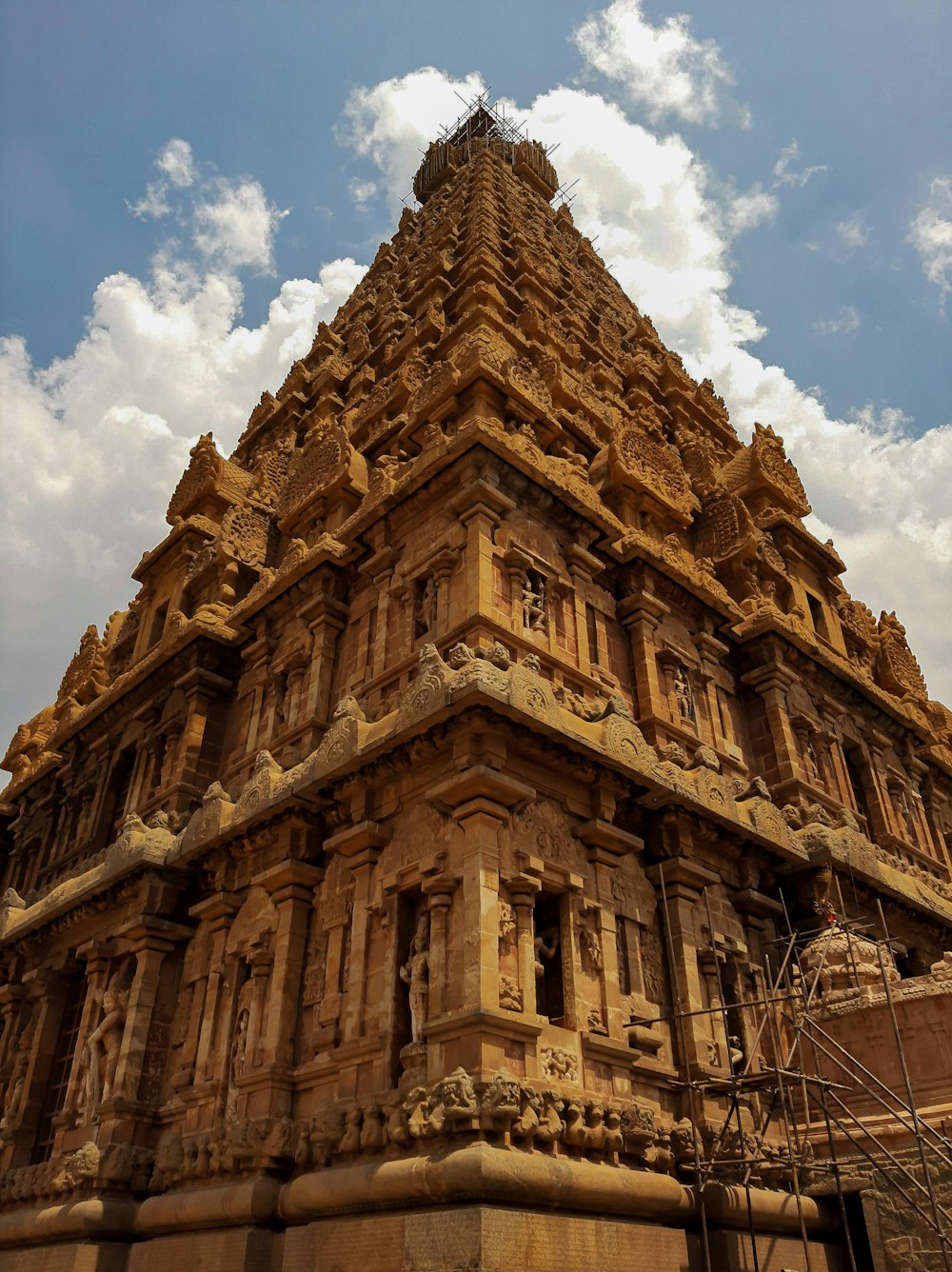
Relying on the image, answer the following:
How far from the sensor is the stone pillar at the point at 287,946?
1414cm

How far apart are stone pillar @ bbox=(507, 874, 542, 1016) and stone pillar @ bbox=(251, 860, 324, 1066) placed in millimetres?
3799

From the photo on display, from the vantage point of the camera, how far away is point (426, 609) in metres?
17.2

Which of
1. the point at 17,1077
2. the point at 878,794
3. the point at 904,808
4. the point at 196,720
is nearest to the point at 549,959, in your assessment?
the point at 196,720

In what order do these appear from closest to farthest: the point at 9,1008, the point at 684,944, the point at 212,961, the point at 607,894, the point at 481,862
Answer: the point at 481,862
the point at 607,894
the point at 684,944
the point at 212,961
the point at 9,1008

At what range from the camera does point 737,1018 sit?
15.7 metres

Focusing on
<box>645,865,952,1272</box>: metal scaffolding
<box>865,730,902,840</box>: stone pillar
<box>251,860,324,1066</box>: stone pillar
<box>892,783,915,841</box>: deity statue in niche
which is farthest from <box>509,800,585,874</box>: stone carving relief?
<box>892,783,915,841</box>: deity statue in niche

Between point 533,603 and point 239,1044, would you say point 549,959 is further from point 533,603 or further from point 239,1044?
point 533,603

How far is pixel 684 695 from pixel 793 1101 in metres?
7.34

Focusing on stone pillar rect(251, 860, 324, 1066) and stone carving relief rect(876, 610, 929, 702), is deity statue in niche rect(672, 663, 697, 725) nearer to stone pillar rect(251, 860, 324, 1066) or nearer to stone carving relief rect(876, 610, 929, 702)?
stone pillar rect(251, 860, 324, 1066)

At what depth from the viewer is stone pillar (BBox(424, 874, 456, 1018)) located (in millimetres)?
12195

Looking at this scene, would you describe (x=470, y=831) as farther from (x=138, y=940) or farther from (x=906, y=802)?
(x=906, y=802)

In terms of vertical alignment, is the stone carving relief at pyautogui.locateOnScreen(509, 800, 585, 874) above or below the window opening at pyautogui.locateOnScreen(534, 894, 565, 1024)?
above

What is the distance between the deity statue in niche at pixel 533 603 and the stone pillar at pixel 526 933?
16.6 ft

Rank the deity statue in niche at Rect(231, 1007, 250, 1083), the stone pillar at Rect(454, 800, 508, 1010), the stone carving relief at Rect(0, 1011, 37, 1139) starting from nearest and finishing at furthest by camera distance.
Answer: the stone pillar at Rect(454, 800, 508, 1010), the deity statue in niche at Rect(231, 1007, 250, 1083), the stone carving relief at Rect(0, 1011, 37, 1139)
